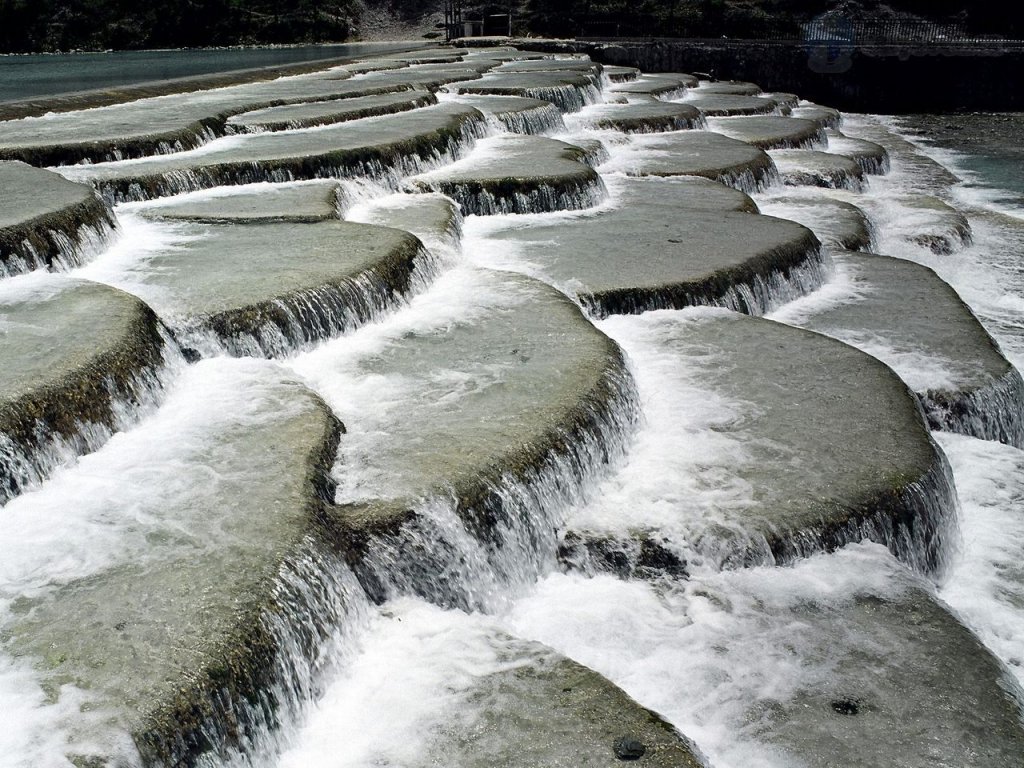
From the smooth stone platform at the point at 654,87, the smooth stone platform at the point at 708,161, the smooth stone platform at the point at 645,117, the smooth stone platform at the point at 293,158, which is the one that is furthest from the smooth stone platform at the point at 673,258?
the smooth stone platform at the point at 654,87

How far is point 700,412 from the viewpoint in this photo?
723 centimetres

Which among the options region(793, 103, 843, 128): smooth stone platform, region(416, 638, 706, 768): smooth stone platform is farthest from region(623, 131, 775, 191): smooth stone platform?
region(416, 638, 706, 768): smooth stone platform

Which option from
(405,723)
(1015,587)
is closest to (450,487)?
(405,723)

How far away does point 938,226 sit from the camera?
1415cm

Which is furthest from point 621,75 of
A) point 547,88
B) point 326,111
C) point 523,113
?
point 326,111

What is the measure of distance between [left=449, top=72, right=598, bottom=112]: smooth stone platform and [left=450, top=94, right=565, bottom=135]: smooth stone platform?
2.31 feet

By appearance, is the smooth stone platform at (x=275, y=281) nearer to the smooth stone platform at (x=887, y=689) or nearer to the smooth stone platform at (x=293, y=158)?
the smooth stone platform at (x=293, y=158)

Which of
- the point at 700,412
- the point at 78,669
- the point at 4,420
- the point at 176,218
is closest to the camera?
the point at 78,669

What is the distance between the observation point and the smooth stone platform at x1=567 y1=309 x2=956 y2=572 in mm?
5891

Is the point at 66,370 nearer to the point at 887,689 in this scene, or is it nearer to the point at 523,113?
the point at 887,689

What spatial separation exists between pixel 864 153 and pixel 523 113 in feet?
21.6

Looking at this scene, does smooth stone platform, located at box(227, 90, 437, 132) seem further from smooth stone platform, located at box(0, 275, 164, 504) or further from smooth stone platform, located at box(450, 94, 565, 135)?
smooth stone platform, located at box(0, 275, 164, 504)

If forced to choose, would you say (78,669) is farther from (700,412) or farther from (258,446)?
(700,412)

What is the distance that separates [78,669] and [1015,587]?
16.8 feet
